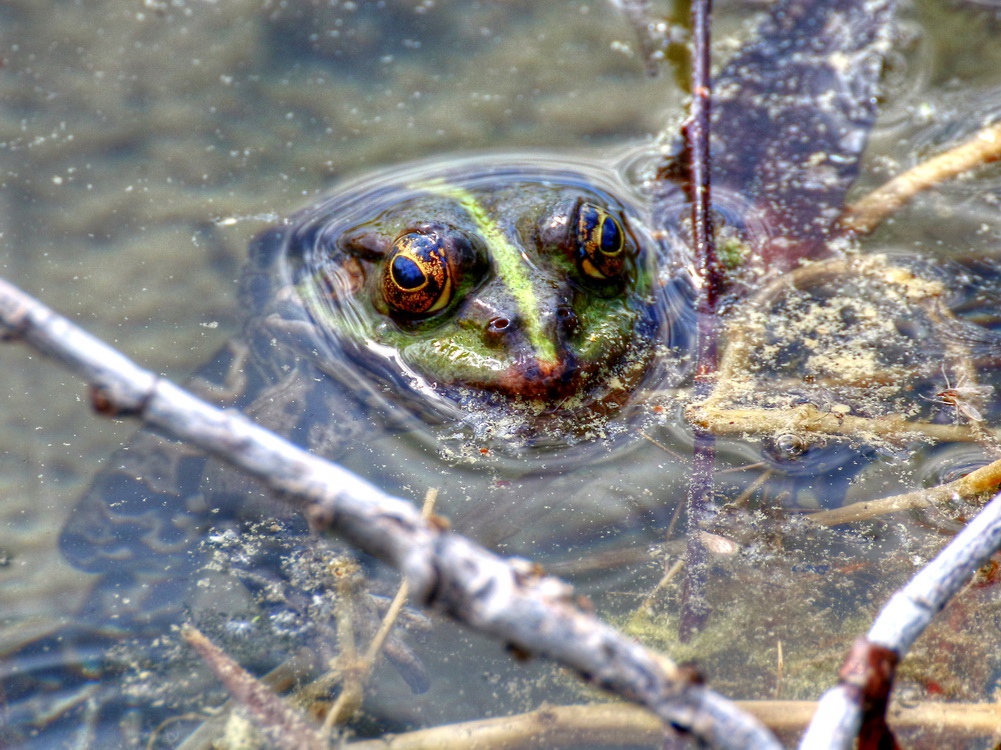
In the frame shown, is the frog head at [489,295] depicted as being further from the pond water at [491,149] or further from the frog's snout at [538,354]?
the pond water at [491,149]

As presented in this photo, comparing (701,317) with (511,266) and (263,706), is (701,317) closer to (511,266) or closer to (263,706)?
(511,266)

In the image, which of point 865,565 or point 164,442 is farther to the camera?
point 164,442

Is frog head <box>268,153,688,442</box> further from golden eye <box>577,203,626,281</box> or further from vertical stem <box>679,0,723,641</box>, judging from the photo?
vertical stem <box>679,0,723,641</box>

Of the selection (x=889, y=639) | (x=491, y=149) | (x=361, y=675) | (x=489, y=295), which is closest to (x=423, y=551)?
(x=889, y=639)

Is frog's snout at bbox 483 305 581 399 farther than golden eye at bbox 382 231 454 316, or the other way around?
golden eye at bbox 382 231 454 316

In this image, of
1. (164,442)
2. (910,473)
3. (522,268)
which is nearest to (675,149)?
(522,268)

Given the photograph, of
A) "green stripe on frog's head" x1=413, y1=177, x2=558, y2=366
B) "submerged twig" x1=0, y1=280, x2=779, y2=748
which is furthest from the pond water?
"submerged twig" x1=0, y1=280, x2=779, y2=748

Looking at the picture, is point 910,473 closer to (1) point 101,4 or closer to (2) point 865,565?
(2) point 865,565
